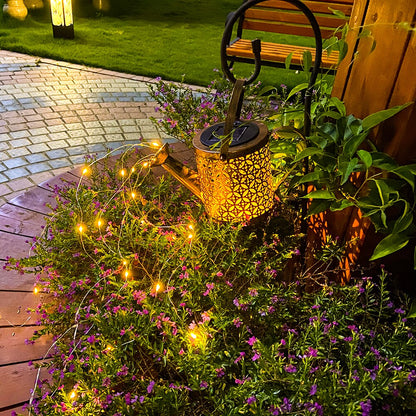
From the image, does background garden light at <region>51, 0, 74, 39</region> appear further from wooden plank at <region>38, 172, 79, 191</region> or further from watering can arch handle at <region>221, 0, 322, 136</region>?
watering can arch handle at <region>221, 0, 322, 136</region>

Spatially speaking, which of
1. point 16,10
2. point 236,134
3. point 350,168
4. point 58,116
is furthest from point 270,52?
point 16,10

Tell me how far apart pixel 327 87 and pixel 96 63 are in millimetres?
4852

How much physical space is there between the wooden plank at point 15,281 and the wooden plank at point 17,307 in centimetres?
3

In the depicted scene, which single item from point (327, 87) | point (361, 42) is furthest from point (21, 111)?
point (361, 42)

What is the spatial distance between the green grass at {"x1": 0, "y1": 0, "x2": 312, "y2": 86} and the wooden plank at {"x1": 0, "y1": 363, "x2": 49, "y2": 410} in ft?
15.4

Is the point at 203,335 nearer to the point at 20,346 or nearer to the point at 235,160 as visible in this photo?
the point at 235,160

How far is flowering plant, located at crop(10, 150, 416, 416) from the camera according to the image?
1187 millimetres

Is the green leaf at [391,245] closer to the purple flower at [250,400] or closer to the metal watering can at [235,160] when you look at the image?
the metal watering can at [235,160]

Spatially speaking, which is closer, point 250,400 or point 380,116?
point 250,400

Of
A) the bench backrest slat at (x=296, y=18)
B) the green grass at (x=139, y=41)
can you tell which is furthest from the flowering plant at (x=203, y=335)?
the green grass at (x=139, y=41)

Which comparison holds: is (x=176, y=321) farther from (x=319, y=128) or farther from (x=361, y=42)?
(x=361, y=42)

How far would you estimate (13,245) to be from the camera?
2072mm

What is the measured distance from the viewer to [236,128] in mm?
1442

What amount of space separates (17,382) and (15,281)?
55 cm
